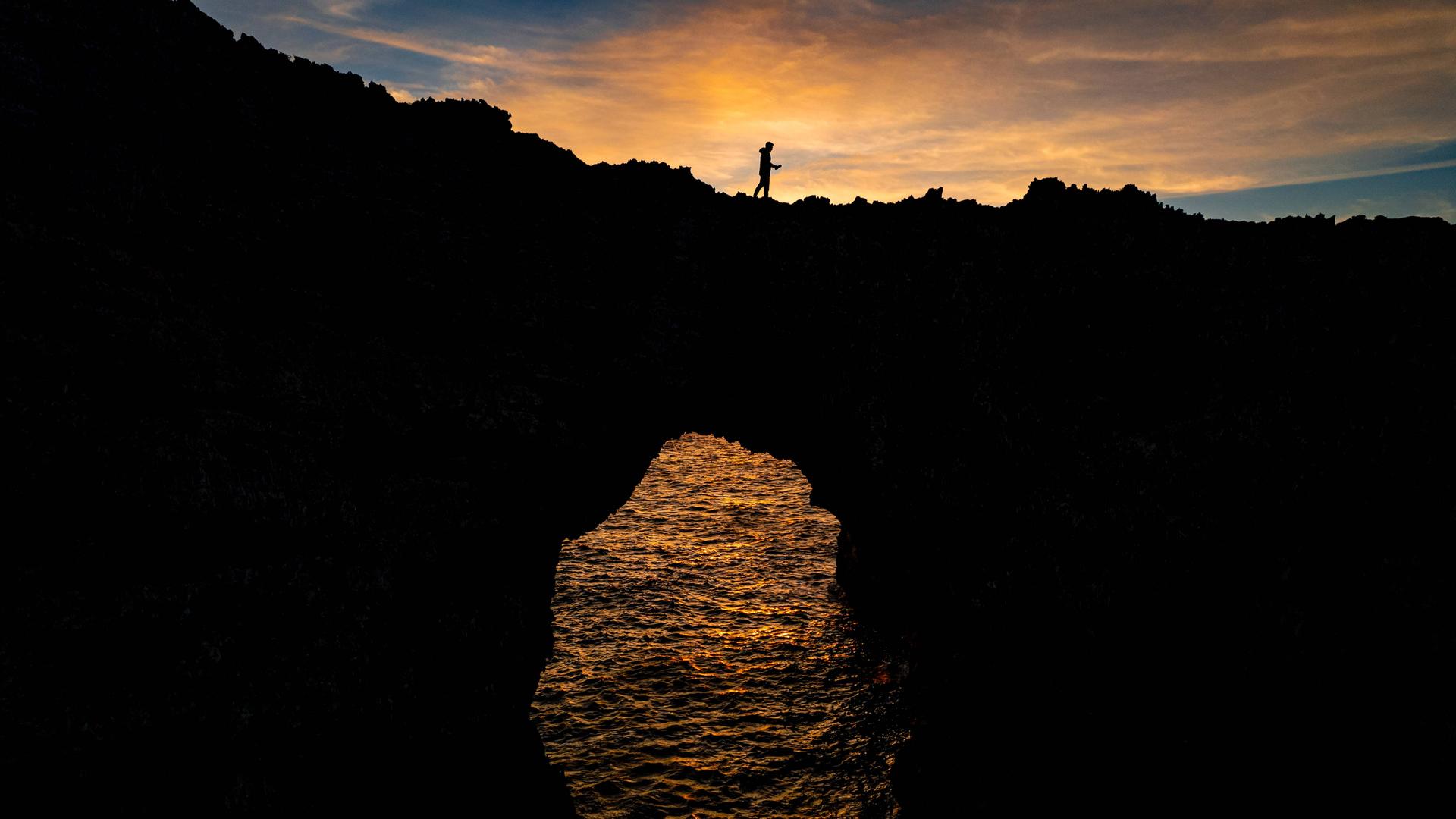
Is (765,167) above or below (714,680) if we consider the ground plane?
above

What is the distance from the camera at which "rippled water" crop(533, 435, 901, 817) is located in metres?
21.0

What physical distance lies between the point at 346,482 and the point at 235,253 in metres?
7.37

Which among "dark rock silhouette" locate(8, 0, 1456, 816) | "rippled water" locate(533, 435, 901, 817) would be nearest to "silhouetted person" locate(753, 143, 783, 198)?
"dark rock silhouette" locate(8, 0, 1456, 816)

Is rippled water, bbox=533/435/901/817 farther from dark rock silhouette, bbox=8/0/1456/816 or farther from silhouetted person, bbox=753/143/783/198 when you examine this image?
silhouetted person, bbox=753/143/783/198

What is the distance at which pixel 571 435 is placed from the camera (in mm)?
19188

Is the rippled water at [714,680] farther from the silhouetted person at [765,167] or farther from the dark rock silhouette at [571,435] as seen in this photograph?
the silhouetted person at [765,167]

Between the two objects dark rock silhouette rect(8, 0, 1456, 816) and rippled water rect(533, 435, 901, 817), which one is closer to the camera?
dark rock silhouette rect(8, 0, 1456, 816)

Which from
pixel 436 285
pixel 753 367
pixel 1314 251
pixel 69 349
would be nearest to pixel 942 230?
pixel 753 367

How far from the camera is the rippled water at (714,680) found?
2100 cm

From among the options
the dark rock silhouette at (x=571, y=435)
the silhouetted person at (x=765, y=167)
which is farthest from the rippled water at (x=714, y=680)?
the silhouetted person at (x=765, y=167)

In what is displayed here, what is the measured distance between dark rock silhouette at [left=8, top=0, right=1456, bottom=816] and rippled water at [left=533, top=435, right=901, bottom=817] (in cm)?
334

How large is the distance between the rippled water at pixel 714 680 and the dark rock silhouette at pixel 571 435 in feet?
11.0

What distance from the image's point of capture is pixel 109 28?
1912 cm

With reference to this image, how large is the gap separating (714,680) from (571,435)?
13.1 meters
